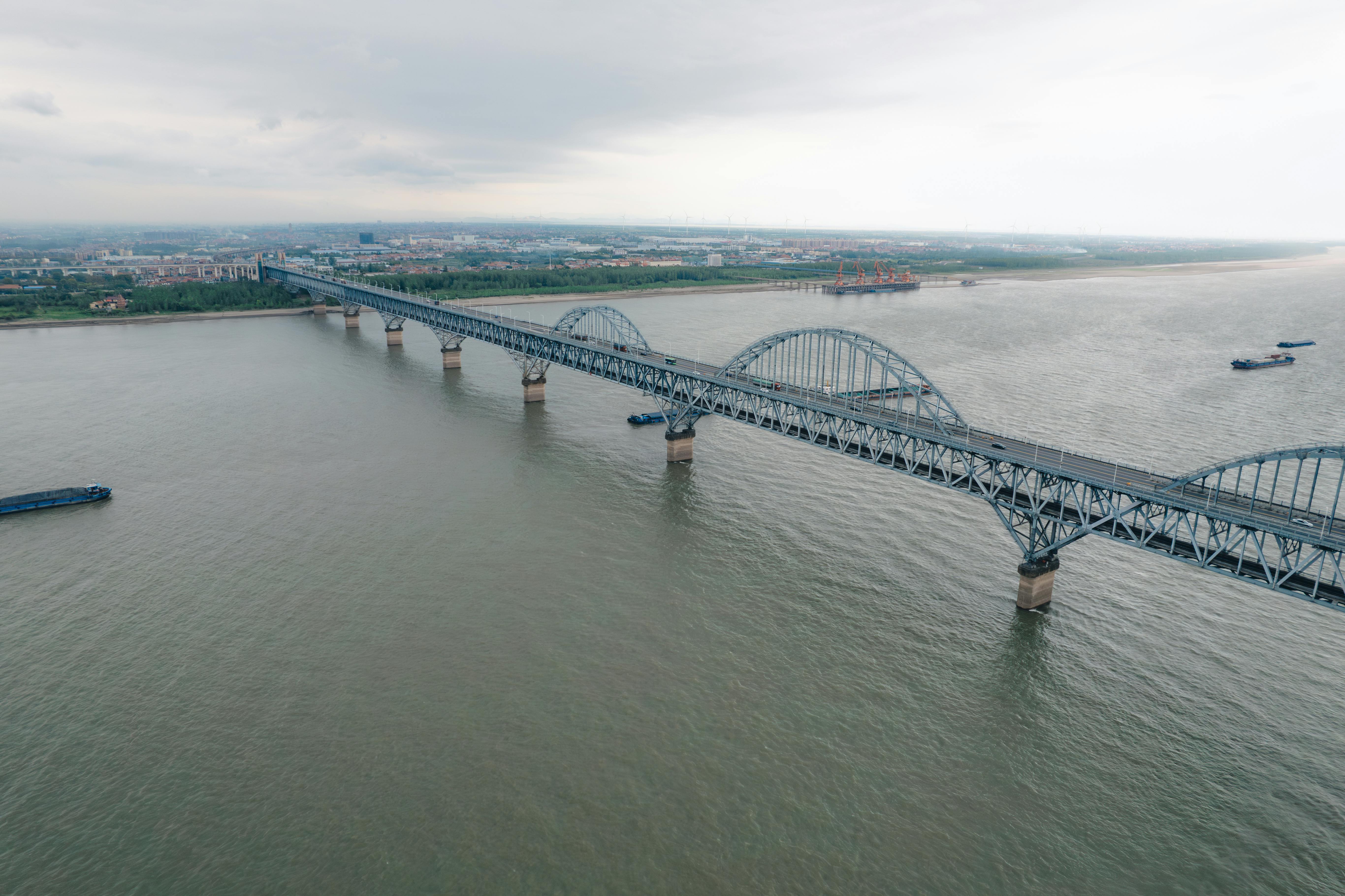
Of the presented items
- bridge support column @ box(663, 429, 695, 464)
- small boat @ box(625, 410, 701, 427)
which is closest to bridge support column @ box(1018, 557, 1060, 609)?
bridge support column @ box(663, 429, 695, 464)

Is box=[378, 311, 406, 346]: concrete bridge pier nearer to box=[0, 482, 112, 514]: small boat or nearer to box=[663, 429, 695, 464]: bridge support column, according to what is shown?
box=[0, 482, 112, 514]: small boat

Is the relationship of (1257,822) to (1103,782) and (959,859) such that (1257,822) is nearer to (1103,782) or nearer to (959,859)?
(1103,782)

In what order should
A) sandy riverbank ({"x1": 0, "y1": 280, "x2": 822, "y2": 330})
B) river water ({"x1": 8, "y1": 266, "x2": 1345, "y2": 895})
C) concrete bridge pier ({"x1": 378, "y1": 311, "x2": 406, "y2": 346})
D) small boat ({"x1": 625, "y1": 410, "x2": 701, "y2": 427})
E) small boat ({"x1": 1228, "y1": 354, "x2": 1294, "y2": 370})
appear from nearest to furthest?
river water ({"x1": 8, "y1": 266, "x2": 1345, "y2": 895}) → small boat ({"x1": 625, "y1": 410, "x2": 701, "y2": 427}) → small boat ({"x1": 1228, "y1": 354, "x2": 1294, "y2": 370}) → concrete bridge pier ({"x1": 378, "y1": 311, "x2": 406, "y2": 346}) → sandy riverbank ({"x1": 0, "y1": 280, "x2": 822, "y2": 330})

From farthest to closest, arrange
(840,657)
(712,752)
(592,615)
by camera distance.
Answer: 1. (592,615)
2. (840,657)
3. (712,752)

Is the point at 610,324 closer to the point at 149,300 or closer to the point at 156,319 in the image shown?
the point at 156,319

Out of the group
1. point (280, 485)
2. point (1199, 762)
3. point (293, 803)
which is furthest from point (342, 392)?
point (1199, 762)

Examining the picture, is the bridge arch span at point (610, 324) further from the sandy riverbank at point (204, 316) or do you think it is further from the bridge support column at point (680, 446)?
the sandy riverbank at point (204, 316)
